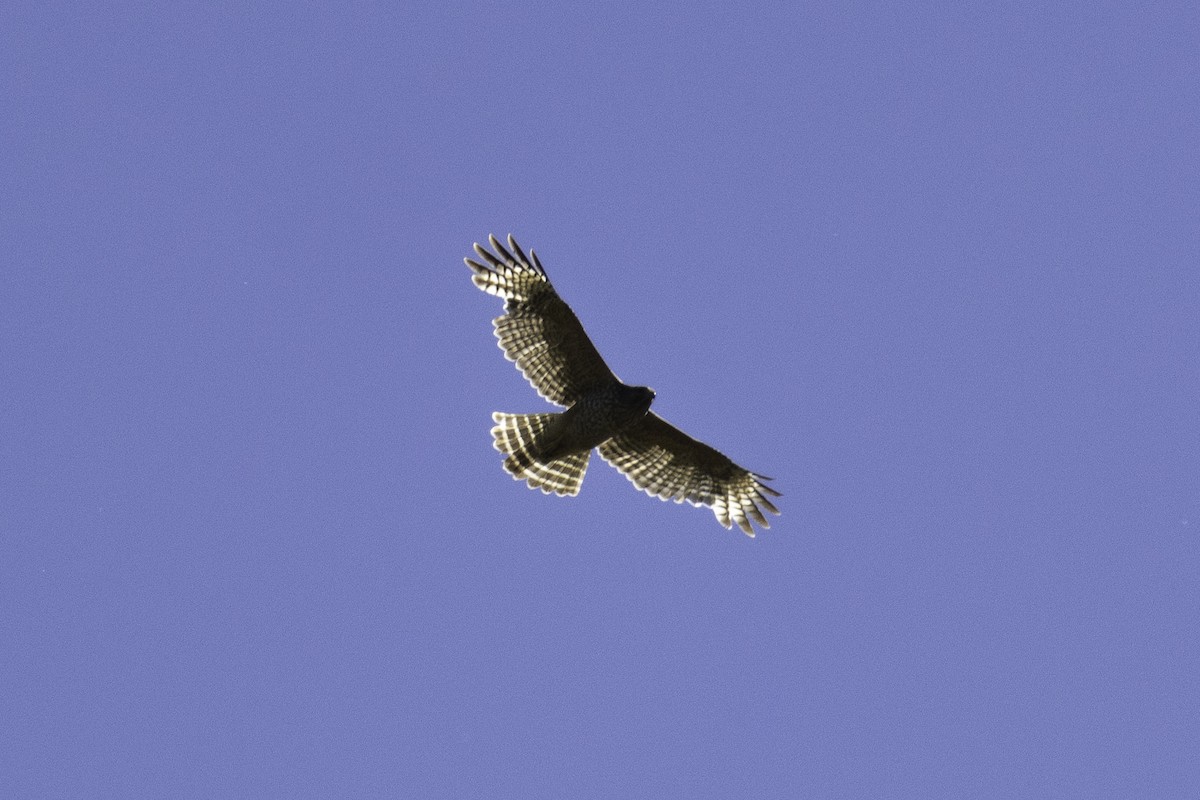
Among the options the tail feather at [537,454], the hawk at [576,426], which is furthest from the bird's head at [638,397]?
the tail feather at [537,454]

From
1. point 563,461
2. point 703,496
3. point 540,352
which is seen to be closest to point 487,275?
point 540,352

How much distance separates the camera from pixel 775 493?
21.5 m

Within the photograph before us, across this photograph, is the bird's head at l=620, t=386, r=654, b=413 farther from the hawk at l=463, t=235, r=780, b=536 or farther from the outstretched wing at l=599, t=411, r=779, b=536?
the outstretched wing at l=599, t=411, r=779, b=536

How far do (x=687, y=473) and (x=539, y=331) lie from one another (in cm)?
270

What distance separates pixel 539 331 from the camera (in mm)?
19984

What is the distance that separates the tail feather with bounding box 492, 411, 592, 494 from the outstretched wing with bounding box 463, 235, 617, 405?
374 millimetres

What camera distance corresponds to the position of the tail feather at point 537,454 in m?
20.4

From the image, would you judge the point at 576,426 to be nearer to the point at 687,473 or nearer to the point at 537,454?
the point at 537,454

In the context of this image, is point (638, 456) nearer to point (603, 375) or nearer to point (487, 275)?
point (603, 375)

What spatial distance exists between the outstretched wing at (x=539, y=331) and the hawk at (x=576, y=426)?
0.4 inches

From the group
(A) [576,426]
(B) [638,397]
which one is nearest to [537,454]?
(A) [576,426]

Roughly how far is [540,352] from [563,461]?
1478 mm

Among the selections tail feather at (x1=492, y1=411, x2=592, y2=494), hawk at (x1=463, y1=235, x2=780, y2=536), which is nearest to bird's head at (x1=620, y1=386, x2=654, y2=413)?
hawk at (x1=463, y1=235, x2=780, y2=536)

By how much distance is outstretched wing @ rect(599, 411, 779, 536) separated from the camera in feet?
68.5
